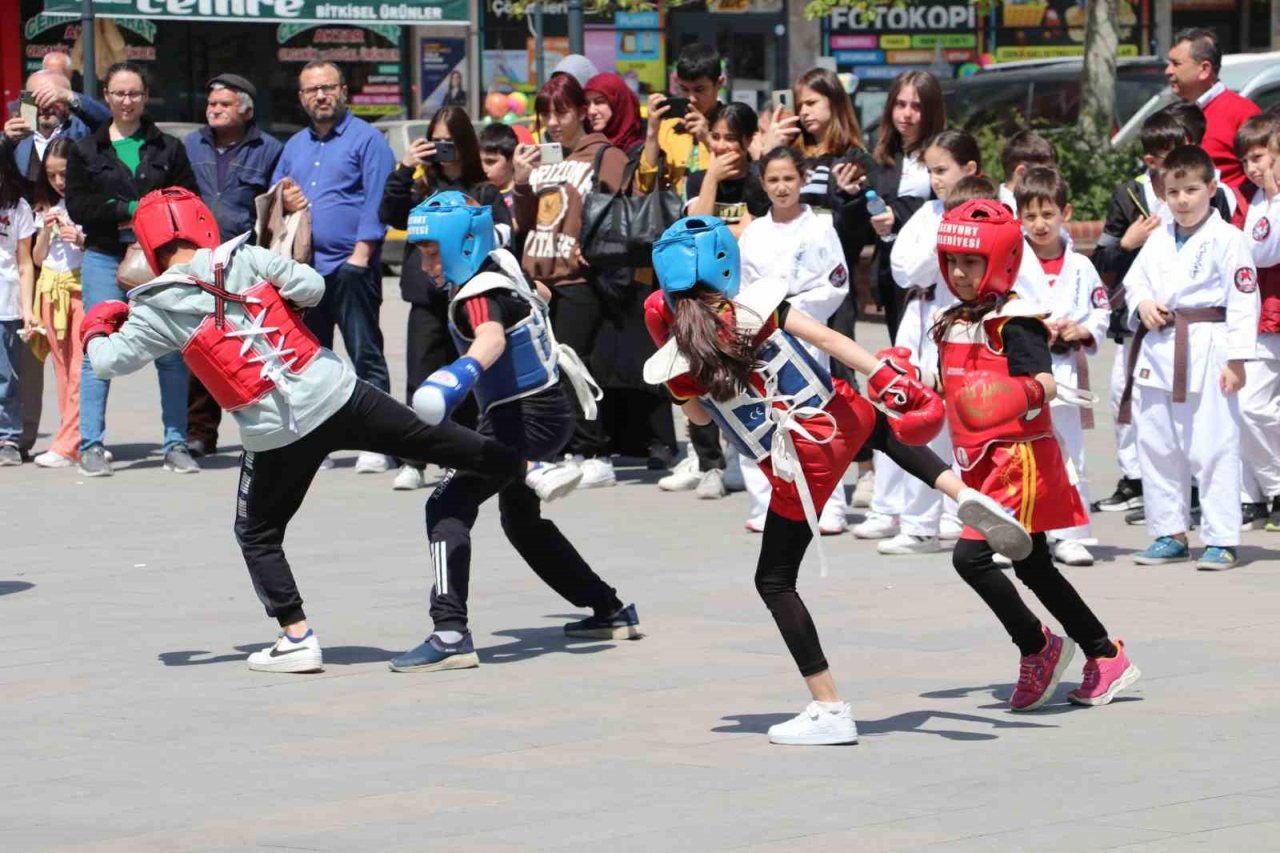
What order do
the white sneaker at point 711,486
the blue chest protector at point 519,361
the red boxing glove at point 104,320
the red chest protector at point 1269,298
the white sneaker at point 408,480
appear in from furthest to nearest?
the white sneaker at point 408,480 < the white sneaker at point 711,486 < the red chest protector at point 1269,298 < the blue chest protector at point 519,361 < the red boxing glove at point 104,320

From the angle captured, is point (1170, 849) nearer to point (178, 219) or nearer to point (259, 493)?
point (259, 493)

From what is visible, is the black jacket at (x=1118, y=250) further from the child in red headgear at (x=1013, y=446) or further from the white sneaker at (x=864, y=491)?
the child in red headgear at (x=1013, y=446)

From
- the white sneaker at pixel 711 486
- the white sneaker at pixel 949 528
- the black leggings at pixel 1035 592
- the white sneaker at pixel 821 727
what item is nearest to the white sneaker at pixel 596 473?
the white sneaker at pixel 711 486

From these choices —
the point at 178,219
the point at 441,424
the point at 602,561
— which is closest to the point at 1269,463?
the point at 602,561

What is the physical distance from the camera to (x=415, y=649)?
7.40 metres

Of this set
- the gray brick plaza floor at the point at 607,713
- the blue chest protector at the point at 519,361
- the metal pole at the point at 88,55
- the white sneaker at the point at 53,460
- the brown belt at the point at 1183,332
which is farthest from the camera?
the metal pole at the point at 88,55

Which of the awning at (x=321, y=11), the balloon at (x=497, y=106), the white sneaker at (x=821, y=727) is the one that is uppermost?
the awning at (x=321, y=11)

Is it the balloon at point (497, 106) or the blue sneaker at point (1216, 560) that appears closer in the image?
the blue sneaker at point (1216, 560)

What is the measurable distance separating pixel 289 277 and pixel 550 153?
12.9 ft

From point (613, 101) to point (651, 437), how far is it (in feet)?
5.94

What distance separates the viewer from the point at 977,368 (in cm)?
699

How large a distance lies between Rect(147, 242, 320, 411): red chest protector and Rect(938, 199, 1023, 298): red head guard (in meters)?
→ 2.15

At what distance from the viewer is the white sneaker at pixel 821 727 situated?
616 centimetres

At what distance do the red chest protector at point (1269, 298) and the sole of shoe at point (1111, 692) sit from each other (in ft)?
11.5
